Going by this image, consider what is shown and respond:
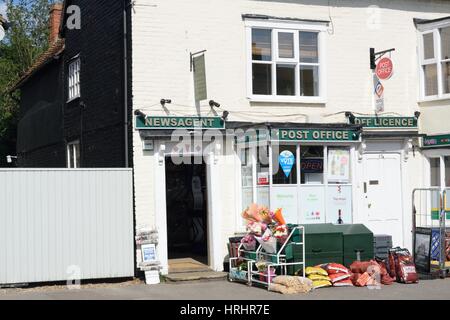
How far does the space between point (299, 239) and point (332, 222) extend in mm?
2314

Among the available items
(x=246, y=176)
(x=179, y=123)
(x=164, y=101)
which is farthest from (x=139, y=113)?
(x=246, y=176)

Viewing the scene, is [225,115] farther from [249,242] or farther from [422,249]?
[422,249]

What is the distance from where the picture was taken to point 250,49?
15133 millimetres

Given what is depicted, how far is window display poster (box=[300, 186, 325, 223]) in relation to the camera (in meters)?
15.2

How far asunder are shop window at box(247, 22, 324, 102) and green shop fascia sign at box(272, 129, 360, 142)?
3.00 ft

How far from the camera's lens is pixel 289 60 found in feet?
50.8

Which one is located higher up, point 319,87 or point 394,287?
point 319,87

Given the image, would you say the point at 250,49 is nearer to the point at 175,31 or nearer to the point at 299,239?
the point at 175,31

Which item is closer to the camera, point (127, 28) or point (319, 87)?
point (127, 28)

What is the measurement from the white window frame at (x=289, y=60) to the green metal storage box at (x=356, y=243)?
10.6 feet

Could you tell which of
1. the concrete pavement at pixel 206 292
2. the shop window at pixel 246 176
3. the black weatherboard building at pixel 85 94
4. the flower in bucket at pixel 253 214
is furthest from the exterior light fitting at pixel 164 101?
the concrete pavement at pixel 206 292

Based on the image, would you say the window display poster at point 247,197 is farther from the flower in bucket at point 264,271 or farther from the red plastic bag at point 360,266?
the red plastic bag at point 360,266

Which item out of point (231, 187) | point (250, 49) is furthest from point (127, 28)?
point (231, 187)

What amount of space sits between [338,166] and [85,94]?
21.5 feet
